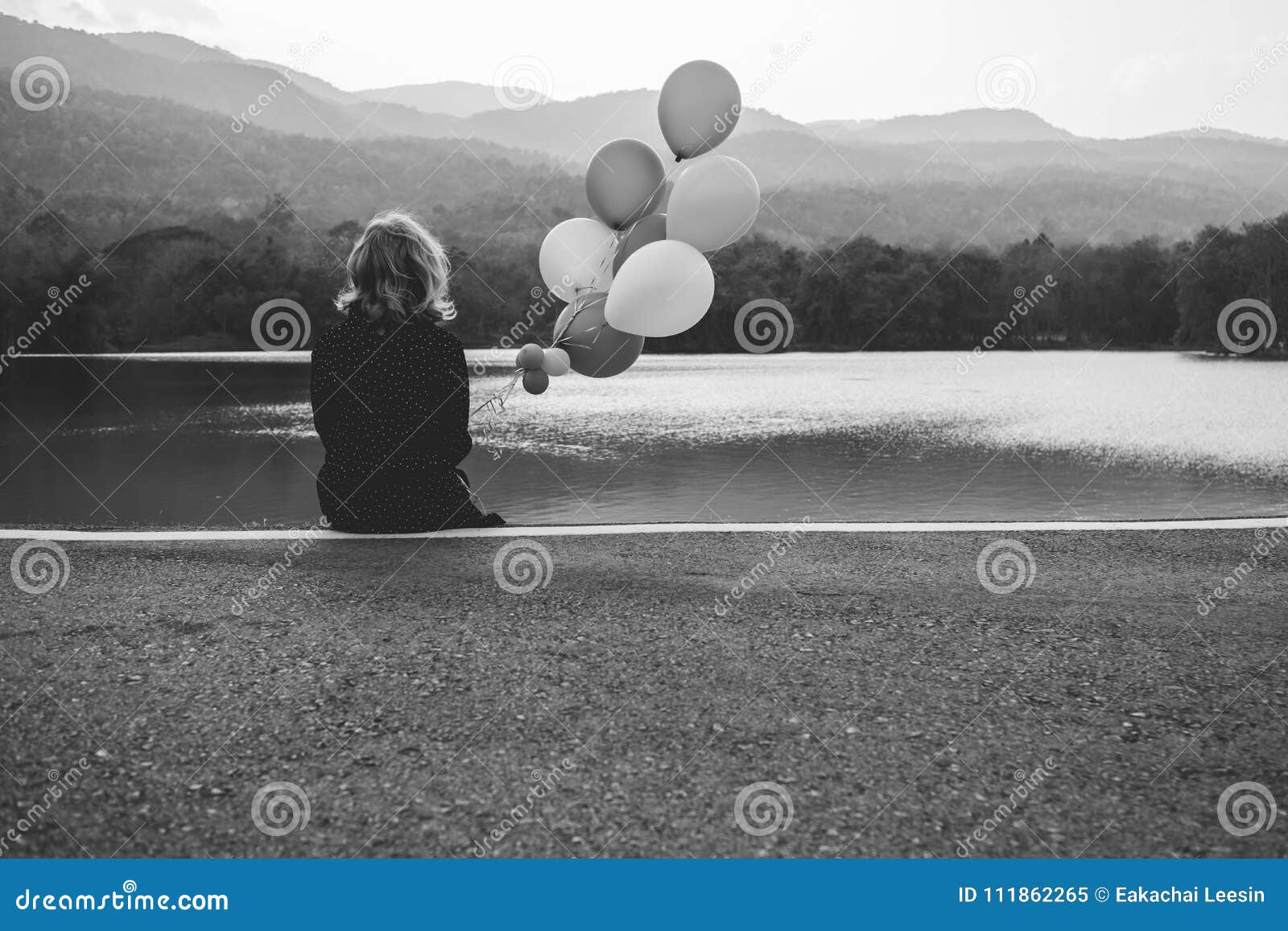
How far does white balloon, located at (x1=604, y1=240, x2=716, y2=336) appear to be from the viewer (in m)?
4.99

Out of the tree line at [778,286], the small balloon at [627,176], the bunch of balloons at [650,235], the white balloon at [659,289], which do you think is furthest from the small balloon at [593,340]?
the tree line at [778,286]

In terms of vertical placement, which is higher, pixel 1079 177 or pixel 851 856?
pixel 1079 177

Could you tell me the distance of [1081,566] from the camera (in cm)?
475

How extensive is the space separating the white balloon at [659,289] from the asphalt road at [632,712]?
1555mm

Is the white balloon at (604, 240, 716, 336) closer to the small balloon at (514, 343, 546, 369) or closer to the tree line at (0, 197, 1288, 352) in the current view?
the small balloon at (514, 343, 546, 369)

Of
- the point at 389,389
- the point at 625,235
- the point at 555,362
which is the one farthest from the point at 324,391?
the point at 625,235

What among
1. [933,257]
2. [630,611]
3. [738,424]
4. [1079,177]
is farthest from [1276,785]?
[1079,177]

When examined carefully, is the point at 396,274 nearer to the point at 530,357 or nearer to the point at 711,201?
the point at 530,357

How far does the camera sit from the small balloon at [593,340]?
18.2ft

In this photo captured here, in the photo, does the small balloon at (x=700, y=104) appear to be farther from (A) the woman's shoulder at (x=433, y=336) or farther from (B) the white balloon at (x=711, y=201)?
(A) the woman's shoulder at (x=433, y=336)

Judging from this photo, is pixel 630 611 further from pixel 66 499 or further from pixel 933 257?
pixel 933 257

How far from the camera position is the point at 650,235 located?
5.73 metres

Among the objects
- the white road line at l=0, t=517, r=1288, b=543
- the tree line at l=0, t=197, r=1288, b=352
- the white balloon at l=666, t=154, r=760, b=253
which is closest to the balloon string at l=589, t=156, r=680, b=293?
the white balloon at l=666, t=154, r=760, b=253

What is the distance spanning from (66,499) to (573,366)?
371 inches
